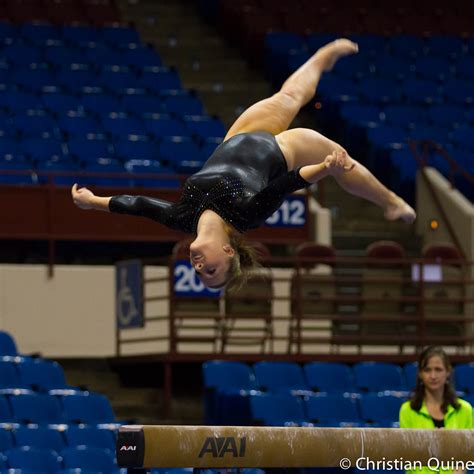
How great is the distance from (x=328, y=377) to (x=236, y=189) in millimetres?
5178

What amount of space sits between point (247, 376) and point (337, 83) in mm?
6601

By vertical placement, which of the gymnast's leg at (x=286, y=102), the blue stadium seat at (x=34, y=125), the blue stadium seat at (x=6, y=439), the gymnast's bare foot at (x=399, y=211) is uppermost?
the blue stadium seat at (x=34, y=125)

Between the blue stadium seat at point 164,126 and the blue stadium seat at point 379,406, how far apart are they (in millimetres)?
5244

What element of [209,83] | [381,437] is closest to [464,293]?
[209,83]

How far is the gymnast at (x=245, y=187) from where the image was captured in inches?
244

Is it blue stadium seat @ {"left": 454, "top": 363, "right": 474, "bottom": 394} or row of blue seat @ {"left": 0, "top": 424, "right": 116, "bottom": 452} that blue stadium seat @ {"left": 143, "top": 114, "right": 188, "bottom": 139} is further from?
row of blue seat @ {"left": 0, "top": 424, "right": 116, "bottom": 452}

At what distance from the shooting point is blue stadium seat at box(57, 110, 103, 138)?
14320 millimetres

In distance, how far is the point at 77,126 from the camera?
14406 mm

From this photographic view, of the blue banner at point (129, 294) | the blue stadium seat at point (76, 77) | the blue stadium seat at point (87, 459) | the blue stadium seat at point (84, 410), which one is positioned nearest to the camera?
the blue stadium seat at point (87, 459)

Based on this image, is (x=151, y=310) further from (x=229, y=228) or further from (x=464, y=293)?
(x=229, y=228)

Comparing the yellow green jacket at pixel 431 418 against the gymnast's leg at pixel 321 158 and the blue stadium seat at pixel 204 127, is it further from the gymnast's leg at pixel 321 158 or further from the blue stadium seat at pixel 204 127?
the blue stadium seat at pixel 204 127

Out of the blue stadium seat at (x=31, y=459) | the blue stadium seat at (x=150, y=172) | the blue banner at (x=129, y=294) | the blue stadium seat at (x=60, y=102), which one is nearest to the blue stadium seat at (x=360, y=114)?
the blue stadium seat at (x=150, y=172)

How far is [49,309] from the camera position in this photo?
41.8 feet

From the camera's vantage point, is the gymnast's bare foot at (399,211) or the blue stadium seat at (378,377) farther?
the blue stadium seat at (378,377)
